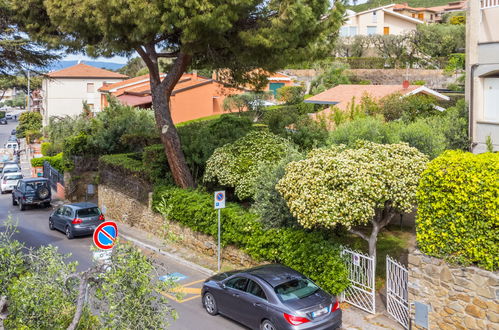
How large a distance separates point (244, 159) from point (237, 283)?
231 inches

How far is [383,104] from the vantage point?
29984 mm

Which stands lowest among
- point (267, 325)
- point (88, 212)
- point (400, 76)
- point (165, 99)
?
point (267, 325)

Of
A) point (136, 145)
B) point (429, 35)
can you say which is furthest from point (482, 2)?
point (429, 35)

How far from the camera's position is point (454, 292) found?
10.2 meters

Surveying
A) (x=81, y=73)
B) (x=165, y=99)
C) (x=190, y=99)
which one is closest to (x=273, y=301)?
(x=165, y=99)

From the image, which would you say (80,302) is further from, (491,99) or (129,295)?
(491,99)

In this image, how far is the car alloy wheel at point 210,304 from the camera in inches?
498

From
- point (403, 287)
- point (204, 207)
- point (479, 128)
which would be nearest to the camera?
point (403, 287)

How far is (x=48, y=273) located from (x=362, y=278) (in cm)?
769

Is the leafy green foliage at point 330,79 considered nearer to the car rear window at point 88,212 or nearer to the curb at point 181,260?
the car rear window at point 88,212

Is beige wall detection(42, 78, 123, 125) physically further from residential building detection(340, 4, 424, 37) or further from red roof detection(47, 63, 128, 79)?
residential building detection(340, 4, 424, 37)

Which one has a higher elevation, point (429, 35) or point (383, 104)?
point (429, 35)

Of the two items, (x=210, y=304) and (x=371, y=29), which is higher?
(x=371, y=29)

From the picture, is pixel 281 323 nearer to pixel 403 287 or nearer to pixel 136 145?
pixel 403 287
